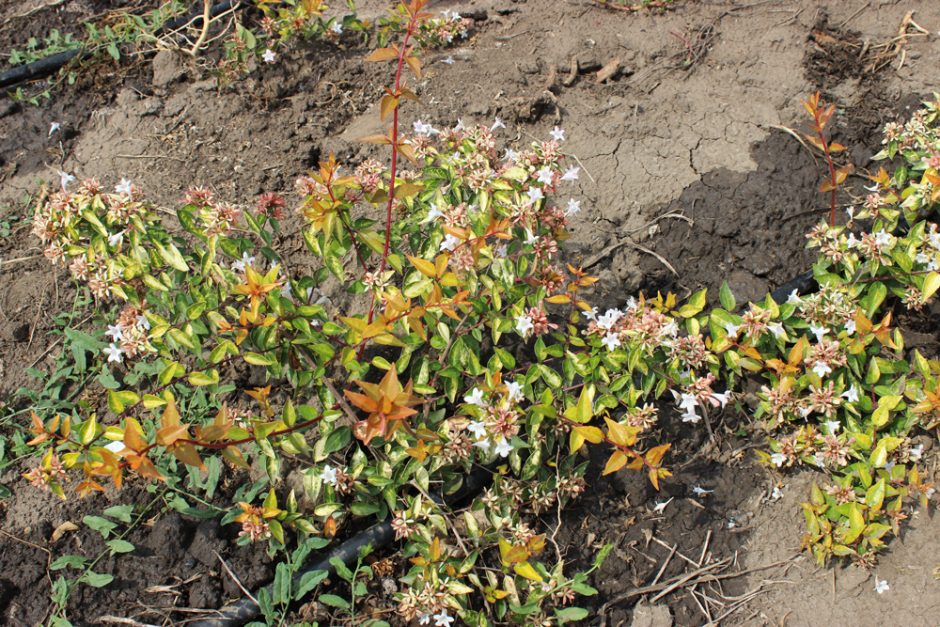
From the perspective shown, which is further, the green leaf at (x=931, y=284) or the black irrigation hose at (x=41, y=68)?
the black irrigation hose at (x=41, y=68)

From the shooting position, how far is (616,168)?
11.8 feet

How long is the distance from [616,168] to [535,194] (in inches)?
54.1

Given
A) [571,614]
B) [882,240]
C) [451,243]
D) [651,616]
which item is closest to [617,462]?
[571,614]

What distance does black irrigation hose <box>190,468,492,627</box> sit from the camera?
2.43m

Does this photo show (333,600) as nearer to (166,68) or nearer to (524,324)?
(524,324)

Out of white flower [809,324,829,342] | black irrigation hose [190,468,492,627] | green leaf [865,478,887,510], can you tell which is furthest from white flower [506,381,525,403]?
green leaf [865,478,887,510]

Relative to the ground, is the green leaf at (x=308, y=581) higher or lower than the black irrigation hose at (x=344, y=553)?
higher

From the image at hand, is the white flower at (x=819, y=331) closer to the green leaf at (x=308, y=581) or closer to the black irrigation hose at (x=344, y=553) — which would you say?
the black irrigation hose at (x=344, y=553)

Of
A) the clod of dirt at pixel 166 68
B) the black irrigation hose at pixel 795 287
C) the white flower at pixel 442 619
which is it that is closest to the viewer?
the white flower at pixel 442 619

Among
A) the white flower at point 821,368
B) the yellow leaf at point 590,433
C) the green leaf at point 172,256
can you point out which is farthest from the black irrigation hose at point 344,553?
the white flower at point 821,368

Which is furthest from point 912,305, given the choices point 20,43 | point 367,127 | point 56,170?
point 20,43

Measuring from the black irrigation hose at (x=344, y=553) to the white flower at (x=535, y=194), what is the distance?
0.99 metres

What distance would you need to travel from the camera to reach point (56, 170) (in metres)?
3.78

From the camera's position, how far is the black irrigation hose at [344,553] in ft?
7.97
